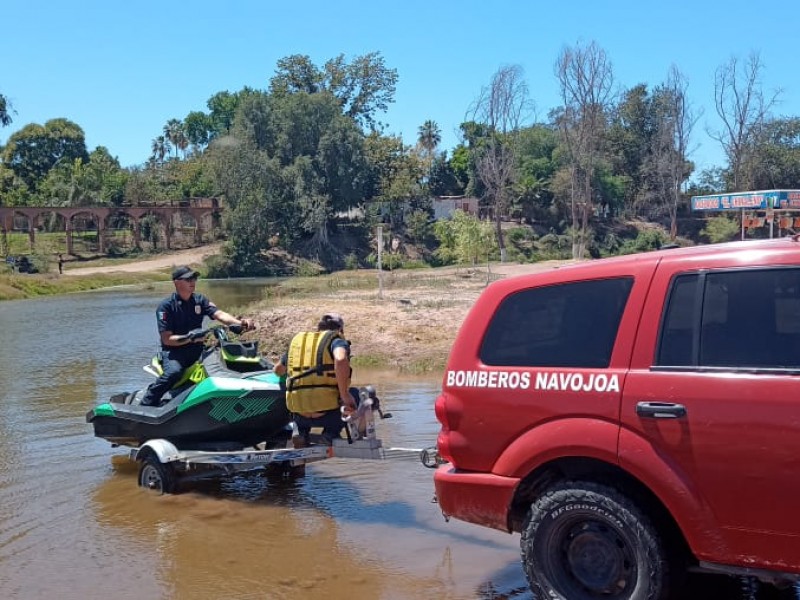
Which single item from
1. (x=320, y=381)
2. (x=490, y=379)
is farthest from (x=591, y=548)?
(x=320, y=381)

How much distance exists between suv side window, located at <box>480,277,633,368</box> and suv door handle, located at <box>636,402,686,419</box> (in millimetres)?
343

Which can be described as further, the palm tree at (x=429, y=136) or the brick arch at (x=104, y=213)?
the palm tree at (x=429, y=136)

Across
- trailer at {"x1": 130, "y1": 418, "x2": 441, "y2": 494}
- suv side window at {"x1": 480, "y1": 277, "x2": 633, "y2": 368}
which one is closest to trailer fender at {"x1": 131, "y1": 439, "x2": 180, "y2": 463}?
trailer at {"x1": 130, "y1": 418, "x2": 441, "y2": 494}

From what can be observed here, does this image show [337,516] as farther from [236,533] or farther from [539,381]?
[539,381]

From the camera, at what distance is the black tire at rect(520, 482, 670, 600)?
4.33 metres

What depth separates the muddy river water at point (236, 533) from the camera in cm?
598

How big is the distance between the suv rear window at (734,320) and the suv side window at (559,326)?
1.02 ft

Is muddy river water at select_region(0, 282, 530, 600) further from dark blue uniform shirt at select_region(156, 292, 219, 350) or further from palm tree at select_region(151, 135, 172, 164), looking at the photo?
palm tree at select_region(151, 135, 172, 164)

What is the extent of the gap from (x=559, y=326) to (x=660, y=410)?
0.82 m

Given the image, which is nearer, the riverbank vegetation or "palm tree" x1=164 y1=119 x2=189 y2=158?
the riverbank vegetation

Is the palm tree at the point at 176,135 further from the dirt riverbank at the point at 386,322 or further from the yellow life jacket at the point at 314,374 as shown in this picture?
the yellow life jacket at the point at 314,374

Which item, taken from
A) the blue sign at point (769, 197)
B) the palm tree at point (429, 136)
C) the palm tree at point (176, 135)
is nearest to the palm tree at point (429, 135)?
the palm tree at point (429, 136)

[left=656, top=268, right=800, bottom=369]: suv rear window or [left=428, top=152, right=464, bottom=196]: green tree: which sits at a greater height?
[left=428, top=152, right=464, bottom=196]: green tree

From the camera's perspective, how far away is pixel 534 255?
6525cm
